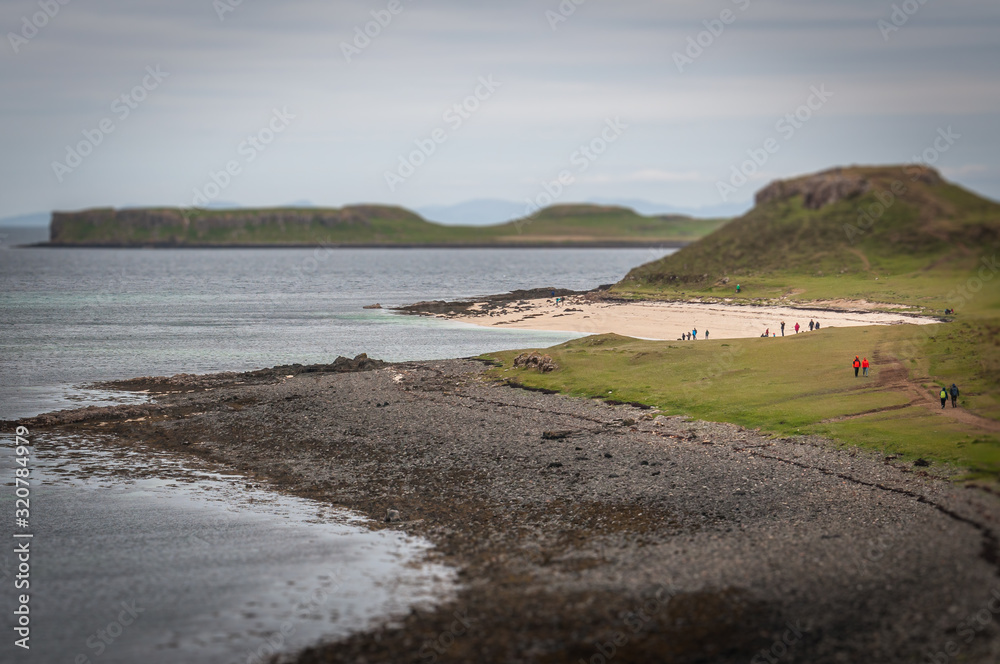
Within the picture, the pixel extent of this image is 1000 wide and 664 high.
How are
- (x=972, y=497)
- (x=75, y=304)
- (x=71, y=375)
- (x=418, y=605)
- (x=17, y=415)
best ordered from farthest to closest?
(x=75, y=304)
(x=71, y=375)
(x=17, y=415)
(x=972, y=497)
(x=418, y=605)

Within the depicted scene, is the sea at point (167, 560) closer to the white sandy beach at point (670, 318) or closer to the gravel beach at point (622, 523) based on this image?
the gravel beach at point (622, 523)

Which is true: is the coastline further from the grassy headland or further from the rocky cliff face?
the rocky cliff face

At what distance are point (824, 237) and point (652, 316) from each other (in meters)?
53.5

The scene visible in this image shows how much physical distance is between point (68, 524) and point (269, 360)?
42661mm

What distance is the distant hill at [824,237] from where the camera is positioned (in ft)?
374

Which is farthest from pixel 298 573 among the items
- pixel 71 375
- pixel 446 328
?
pixel 446 328

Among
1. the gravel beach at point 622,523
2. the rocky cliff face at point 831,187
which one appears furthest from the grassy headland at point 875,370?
the rocky cliff face at point 831,187

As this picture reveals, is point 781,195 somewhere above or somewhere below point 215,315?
above

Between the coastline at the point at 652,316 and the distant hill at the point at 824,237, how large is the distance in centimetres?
1065

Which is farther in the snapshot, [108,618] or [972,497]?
[972,497]

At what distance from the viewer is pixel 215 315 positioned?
116 metres

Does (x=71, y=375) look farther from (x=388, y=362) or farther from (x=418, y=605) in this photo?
(x=418, y=605)

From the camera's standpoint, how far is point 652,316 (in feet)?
331

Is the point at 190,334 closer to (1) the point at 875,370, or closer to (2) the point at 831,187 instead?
(1) the point at 875,370
